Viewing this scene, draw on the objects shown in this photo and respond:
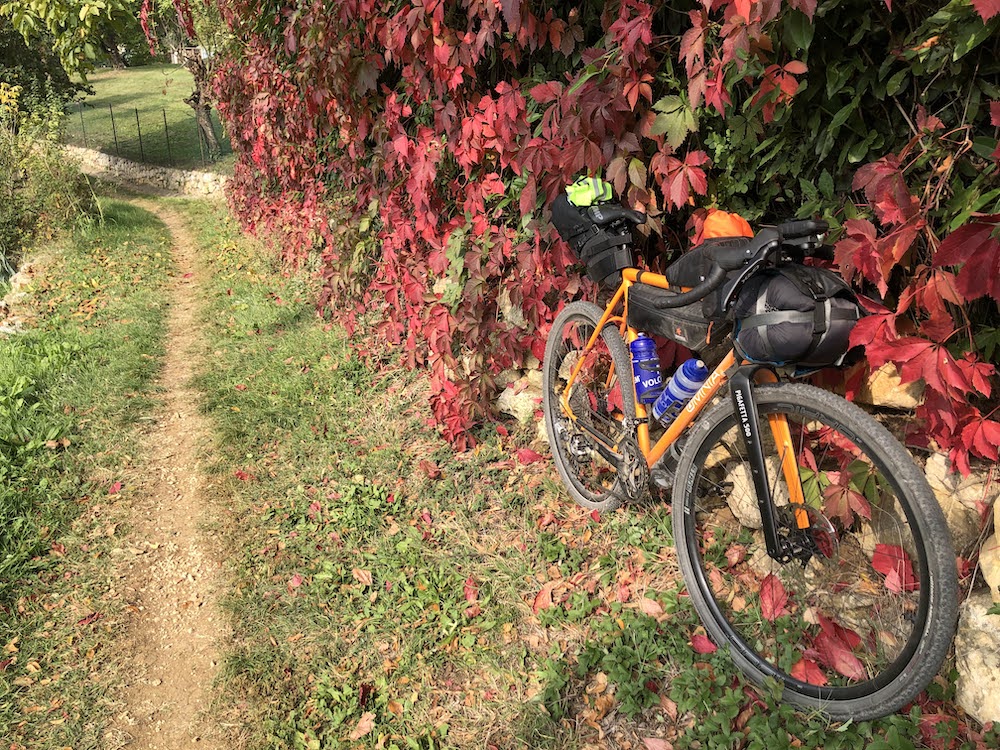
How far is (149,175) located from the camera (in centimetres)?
1750

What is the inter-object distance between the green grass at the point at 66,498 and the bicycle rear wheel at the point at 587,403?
223 centimetres

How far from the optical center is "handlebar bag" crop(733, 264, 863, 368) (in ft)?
5.84

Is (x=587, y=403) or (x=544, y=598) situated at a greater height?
(x=587, y=403)

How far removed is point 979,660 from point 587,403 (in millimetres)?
1777

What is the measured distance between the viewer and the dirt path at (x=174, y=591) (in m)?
2.63

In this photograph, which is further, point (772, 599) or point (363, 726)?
point (363, 726)

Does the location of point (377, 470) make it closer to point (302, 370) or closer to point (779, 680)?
point (302, 370)

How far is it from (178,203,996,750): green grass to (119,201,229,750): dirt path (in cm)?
14

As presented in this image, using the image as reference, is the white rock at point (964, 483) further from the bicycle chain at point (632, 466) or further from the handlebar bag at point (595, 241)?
the handlebar bag at point (595, 241)

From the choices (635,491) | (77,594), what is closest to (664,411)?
(635,491)

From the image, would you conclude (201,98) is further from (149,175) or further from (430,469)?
(430,469)

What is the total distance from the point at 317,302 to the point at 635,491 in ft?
14.4

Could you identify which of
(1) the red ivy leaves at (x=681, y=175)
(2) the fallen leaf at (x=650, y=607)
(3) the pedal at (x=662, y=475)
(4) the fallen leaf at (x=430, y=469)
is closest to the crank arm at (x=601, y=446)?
(3) the pedal at (x=662, y=475)

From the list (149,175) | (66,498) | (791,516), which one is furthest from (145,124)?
(791,516)
